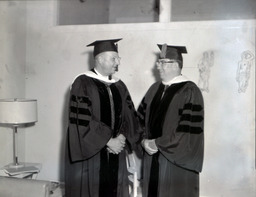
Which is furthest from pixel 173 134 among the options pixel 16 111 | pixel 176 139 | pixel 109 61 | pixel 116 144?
pixel 16 111

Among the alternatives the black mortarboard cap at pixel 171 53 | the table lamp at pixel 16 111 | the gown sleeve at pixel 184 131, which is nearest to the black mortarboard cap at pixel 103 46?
the black mortarboard cap at pixel 171 53

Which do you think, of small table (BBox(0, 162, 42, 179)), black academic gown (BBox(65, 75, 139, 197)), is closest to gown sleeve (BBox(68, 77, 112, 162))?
black academic gown (BBox(65, 75, 139, 197))

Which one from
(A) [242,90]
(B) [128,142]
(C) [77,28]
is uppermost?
(C) [77,28]

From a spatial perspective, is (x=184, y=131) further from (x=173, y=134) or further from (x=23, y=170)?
(x=23, y=170)

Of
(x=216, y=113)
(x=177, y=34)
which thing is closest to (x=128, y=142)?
(x=216, y=113)

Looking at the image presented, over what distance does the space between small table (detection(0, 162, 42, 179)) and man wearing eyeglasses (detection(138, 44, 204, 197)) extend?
31.5 inches

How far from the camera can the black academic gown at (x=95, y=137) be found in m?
1.65

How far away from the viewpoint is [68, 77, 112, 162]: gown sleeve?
165cm

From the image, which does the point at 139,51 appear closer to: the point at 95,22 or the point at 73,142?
the point at 95,22

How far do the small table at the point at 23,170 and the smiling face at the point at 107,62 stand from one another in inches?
34.7

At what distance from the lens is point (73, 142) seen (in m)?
1.66

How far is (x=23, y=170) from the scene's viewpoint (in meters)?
2.07

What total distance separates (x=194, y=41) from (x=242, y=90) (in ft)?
1.37

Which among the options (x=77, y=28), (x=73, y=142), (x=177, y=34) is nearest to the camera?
(x=73, y=142)
